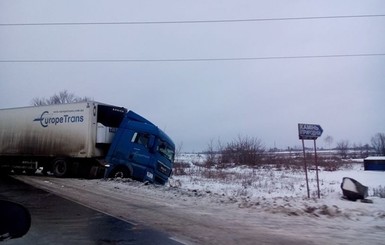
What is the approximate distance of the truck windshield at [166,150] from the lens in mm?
21597

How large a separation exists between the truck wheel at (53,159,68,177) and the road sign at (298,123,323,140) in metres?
14.1

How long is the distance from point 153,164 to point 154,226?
12100 mm

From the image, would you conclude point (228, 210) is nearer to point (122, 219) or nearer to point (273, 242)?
point (122, 219)

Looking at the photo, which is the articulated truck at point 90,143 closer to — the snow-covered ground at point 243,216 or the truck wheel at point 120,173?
the truck wheel at point 120,173

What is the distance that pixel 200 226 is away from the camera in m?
9.27

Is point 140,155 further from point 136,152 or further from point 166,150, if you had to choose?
point 166,150

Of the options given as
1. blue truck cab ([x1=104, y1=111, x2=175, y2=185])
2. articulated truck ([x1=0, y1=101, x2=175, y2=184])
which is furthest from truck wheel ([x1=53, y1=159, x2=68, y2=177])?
blue truck cab ([x1=104, y1=111, x2=175, y2=185])

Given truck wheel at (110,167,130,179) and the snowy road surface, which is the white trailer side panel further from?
the snowy road surface

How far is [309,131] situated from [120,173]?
430 inches

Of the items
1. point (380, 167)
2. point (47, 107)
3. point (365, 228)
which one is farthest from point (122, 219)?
point (380, 167)

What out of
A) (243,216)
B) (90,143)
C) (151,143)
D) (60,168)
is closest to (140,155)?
(151,143)

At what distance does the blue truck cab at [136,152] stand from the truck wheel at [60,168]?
3112mm

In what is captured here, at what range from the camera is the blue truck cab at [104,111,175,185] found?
830 inches

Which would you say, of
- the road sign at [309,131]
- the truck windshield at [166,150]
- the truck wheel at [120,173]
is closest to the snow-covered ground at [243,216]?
the road sign at [309,131]
